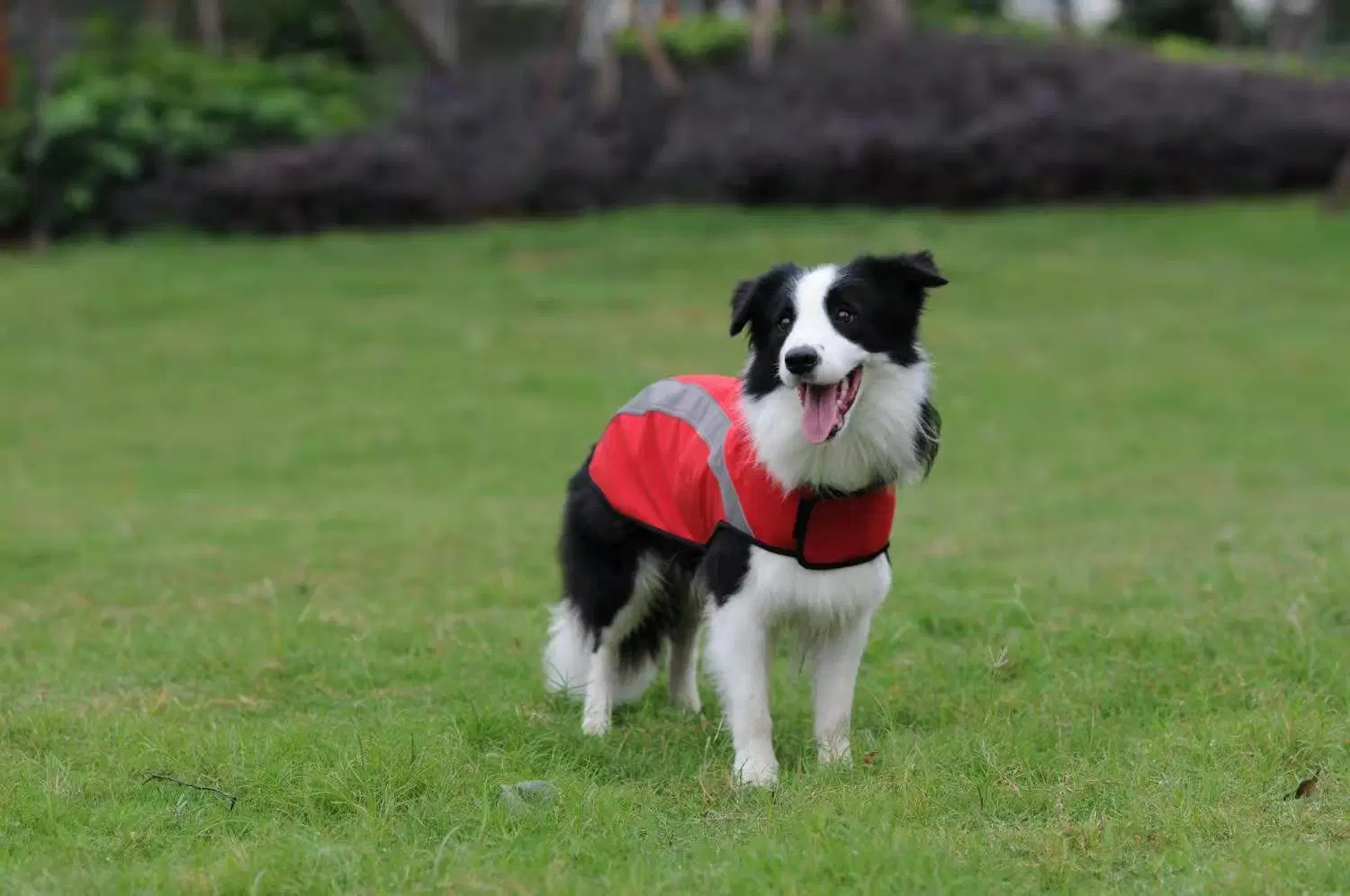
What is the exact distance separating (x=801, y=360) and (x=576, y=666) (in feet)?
6.20

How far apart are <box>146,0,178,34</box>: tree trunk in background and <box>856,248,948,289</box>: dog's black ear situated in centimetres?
2747

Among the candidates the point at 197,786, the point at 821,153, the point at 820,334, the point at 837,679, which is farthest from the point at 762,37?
the point at 197,786

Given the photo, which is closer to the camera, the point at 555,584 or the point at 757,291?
the point at 757,291

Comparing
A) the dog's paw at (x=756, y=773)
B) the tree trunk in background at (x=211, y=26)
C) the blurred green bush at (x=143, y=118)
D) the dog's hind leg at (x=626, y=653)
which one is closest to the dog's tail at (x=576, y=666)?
the dog's hind leg at (x=626, y=653)

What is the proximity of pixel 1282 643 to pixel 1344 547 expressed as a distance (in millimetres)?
2756

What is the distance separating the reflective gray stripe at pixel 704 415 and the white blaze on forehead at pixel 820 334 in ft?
A: 1.86

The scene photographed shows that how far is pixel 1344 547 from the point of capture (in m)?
8.94

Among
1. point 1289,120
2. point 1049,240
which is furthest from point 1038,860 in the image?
point 1289,120

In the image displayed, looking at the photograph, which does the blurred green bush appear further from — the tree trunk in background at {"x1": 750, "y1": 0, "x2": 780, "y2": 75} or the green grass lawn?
the tree trunk in background at {"x1": 750, "y1": 0, "x2": 780, "y2": 75}

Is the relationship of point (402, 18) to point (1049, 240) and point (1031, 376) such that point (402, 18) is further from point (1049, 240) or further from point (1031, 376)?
point (1031, 376)

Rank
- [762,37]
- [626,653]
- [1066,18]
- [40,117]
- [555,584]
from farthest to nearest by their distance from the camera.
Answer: [1066,18] < [762,37] < [40,117] < [555,584] < [626,653]

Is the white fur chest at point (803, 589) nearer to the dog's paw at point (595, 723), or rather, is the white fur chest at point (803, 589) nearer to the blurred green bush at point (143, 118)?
the dog's paw at point (595, 723)

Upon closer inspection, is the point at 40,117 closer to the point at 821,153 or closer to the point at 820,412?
the point at 821,153

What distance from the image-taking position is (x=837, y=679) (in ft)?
18.6
